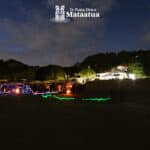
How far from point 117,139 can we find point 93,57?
153 m

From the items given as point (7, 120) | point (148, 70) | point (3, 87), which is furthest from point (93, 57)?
point (7, 120)

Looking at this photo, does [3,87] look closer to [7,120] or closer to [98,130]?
[7,120]

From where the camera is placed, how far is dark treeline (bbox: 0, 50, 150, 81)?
300 ft

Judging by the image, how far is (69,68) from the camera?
148 m

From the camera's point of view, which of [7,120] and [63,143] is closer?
[63,143]

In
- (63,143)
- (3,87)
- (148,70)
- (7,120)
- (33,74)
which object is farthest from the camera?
(148,70)

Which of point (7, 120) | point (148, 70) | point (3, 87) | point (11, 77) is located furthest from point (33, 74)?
point (7, 120)

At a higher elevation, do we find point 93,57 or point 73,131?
point 93,57

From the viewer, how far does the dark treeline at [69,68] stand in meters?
91.3

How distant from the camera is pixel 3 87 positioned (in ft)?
124

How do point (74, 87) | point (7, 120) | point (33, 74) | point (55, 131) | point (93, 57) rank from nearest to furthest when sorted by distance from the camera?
1. point (55, 131)
2. point (7, 120)
3. point (74, 87)
4. point (33, 74)
5. point (93, 57)

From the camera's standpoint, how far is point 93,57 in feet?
533

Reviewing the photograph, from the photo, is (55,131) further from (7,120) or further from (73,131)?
(7,120)

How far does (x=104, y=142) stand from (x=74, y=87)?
23252 mm
